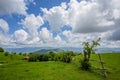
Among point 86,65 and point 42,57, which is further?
point 42,57

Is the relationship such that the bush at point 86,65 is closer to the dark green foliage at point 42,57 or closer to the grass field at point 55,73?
the grass field at point 55,73

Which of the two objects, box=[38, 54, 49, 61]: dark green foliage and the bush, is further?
box=[38, 54, 49, 61]: dark green foliage

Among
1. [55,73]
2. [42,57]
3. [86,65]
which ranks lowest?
[55,73]

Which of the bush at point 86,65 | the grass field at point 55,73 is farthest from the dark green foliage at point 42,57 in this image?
the bush at point 86,65

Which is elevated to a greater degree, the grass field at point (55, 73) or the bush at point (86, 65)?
the bush at point (86, 65)

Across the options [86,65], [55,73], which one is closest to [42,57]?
[86,65]

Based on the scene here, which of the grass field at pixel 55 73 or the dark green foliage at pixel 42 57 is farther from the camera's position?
the dark green foliage at pixel 42 57

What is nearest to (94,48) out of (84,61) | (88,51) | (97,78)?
(88,51)

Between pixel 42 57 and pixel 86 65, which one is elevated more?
pixel 42 57

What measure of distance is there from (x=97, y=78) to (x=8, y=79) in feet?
52.9

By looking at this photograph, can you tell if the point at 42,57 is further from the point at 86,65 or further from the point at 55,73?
the point at 55,73

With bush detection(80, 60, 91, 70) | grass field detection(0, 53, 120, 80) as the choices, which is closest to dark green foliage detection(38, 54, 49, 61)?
grass field detection(0, 53, 120, 80)

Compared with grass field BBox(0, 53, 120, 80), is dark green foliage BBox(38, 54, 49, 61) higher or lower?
higher

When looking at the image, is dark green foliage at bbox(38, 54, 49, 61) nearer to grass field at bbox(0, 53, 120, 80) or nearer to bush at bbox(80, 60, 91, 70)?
grass field at bbox(0, 53, 120, 80)
